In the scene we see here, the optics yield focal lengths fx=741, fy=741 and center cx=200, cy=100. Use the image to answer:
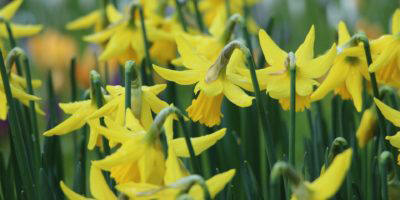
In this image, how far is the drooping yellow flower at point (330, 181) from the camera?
46.6 inches

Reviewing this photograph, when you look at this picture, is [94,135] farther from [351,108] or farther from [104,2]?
[104,2]

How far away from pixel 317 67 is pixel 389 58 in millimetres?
220

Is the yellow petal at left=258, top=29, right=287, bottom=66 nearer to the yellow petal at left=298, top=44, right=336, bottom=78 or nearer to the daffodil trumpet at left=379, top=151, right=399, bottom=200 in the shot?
the yellow petal at left=298, top=44, right=336, bottom=78

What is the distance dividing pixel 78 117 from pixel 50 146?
47cm

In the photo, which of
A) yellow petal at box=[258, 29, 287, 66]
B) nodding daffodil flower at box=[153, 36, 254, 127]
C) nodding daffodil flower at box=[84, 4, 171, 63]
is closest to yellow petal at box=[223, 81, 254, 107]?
nodding daffodil flower at box=[153, 36, 254, 127]

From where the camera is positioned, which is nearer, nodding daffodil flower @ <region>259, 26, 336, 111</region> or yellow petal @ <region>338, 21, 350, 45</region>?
nodding daffodil flower @ <region>259, 26, 336, 111</region>

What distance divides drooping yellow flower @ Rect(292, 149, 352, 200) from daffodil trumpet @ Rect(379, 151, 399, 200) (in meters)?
0.38

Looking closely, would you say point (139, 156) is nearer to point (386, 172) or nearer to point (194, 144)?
point (194, 144)

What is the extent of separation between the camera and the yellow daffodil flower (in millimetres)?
2137

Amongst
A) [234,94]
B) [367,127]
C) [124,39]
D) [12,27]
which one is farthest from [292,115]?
[12,27]

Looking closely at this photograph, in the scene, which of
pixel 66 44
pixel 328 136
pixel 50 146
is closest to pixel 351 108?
pixel 328 136

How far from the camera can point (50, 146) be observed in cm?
224

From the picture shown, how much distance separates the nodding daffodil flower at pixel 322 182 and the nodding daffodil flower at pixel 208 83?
18.3 inches

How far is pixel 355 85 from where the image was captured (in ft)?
6.24
